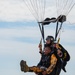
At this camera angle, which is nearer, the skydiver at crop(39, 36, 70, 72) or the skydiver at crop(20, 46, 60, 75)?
the skydiver at crop(20, 46, 60, 75)

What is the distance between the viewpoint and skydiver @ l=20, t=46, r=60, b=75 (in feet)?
244

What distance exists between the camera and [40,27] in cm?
7575

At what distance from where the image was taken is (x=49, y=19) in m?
75.8

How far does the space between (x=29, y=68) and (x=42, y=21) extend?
268cm

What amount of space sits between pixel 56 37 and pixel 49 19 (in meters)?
0.92

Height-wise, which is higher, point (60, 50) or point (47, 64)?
point (60, 50)

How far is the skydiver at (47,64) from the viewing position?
244 feet

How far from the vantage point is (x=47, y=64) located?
7450 centimetres

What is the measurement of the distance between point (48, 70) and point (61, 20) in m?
2.39

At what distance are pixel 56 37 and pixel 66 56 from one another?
0.98 m

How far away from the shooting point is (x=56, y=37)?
75312 millimetres

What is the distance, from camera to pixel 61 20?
248 feet

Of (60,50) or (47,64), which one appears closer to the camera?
(47,64)

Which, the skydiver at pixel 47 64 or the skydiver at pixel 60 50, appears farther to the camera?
the skydiver at pixel 60 50
